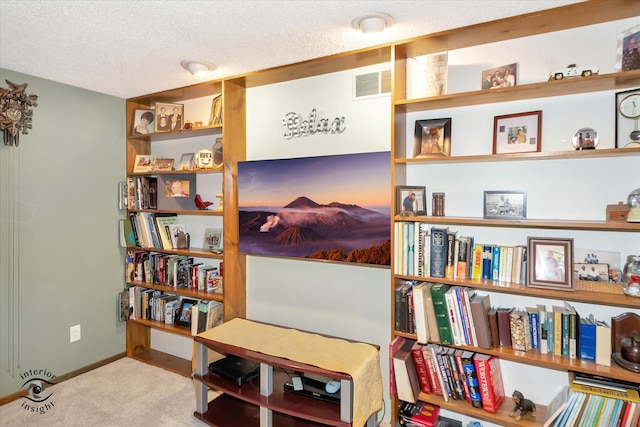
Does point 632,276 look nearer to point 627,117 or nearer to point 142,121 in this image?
point 627,117

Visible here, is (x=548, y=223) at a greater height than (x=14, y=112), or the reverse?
(x=14, y=112)

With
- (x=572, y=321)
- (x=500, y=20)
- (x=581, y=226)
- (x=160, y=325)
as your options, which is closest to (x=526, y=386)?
(x=572, y=321)

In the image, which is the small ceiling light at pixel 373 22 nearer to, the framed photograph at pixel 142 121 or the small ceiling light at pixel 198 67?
the small ceiling light at pixel 198 67

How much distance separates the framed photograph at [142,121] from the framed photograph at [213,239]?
110 centimetres

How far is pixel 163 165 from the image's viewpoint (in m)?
2.98

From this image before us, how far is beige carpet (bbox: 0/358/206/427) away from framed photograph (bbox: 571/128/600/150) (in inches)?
103

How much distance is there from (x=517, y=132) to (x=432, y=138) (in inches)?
16.8

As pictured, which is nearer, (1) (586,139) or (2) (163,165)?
(1) (586,139)

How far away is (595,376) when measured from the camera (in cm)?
161

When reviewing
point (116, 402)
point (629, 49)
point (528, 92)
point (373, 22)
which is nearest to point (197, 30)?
point (373, 22)

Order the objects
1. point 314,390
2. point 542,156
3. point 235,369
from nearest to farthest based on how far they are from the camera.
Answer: point 542,156
point 314,390
point 235,369

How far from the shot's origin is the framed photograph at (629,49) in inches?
59.8

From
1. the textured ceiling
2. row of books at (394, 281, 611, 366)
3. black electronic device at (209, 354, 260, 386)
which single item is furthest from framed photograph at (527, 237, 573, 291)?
black electronic device at (209, 354, 260, 386)

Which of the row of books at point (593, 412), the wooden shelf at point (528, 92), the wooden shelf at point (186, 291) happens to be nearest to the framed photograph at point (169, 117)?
the wooden shelf at point (186, 291)
